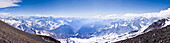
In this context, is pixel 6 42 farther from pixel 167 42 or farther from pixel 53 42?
pixel 53 42

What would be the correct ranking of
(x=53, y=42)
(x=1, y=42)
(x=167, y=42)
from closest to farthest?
1. (x=1, y=42)
2. (x=167, y=42)
3. (x=53, y=42)

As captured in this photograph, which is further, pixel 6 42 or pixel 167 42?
pixel 167 42

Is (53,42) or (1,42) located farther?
(53,42)

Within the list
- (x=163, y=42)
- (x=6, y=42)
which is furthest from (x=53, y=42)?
(x=163, y=42)

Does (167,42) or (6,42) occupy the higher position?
(6,42)

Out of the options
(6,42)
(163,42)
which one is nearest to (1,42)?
(6,42)

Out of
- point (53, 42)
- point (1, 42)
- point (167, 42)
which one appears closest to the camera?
point (1, 42)

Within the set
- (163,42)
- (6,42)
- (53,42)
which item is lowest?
(53,42)

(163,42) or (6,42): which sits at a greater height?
(6,42)

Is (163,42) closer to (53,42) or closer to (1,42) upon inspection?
(1,42)
